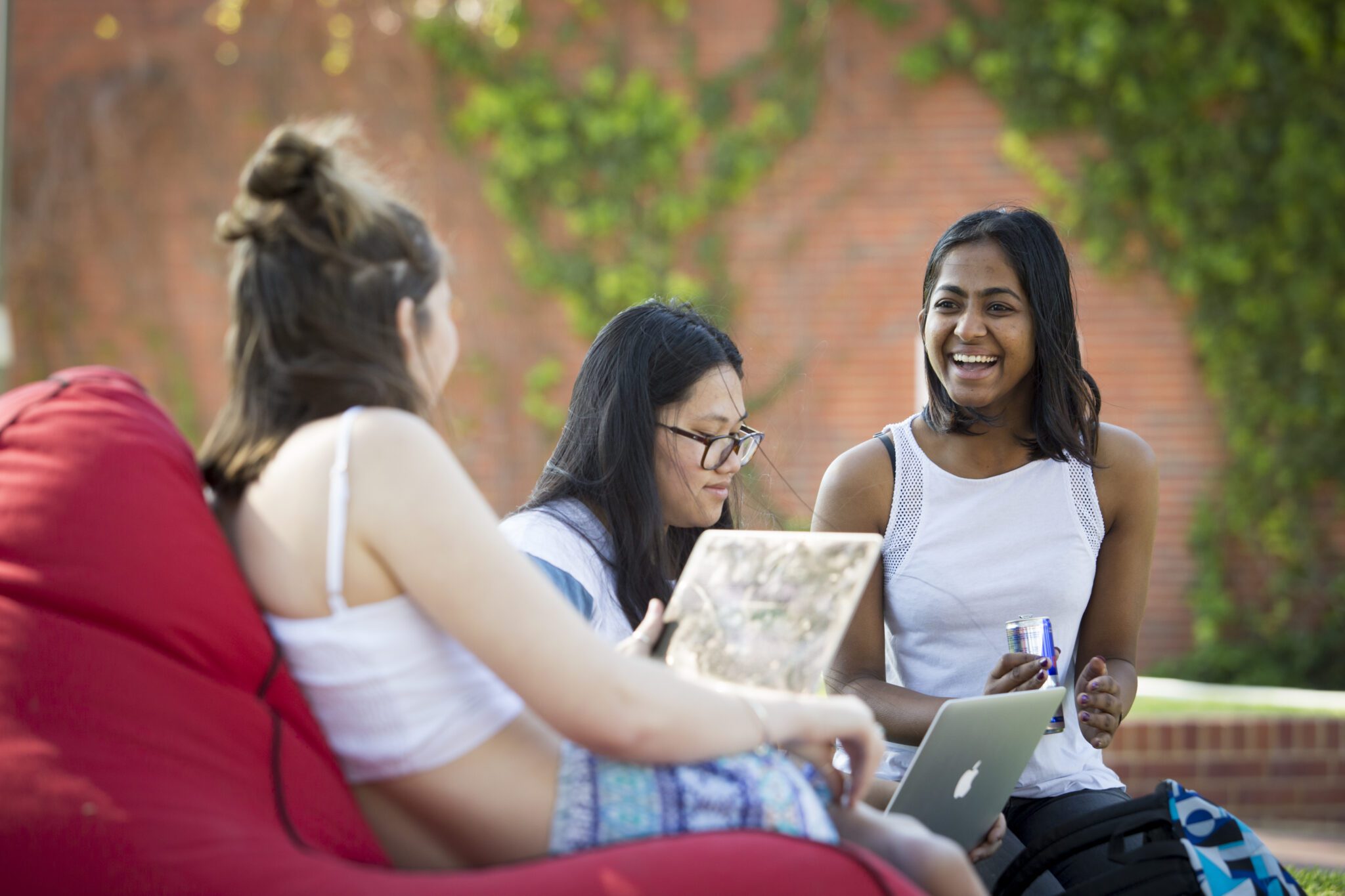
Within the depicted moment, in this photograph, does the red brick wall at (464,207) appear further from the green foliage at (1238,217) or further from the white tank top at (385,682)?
the white tank top at (385,682)

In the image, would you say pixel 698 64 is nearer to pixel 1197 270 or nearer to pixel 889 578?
pixel 1197 270

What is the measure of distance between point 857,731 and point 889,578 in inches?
43.9

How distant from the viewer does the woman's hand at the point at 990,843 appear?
2.36 m

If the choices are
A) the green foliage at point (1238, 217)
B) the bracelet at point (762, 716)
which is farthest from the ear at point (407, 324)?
the green foliage at point (1238, 217)

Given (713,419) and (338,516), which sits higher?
(338,516)

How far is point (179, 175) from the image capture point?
793 cm

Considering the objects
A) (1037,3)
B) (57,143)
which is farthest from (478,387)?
(1037,3)

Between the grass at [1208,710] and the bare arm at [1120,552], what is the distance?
7.84 feet

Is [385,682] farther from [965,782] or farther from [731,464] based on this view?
[731,464]

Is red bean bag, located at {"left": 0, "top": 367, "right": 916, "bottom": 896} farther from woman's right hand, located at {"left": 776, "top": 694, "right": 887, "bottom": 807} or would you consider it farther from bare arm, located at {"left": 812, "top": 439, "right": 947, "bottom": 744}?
bare arm, located at {"left": 812, "top": 439, "right": 947, "bottom": 744}

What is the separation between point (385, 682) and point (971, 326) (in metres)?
1.69

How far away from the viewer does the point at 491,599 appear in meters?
1.60

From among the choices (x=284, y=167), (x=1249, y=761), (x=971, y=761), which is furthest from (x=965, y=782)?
(x=1249, y=761)

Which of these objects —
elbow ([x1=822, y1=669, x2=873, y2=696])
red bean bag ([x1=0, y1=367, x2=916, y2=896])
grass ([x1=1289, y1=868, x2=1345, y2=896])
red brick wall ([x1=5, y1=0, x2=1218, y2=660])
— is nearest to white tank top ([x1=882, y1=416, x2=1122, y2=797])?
elbow ([x1=822, y1=669, x2=873, y2=696])
